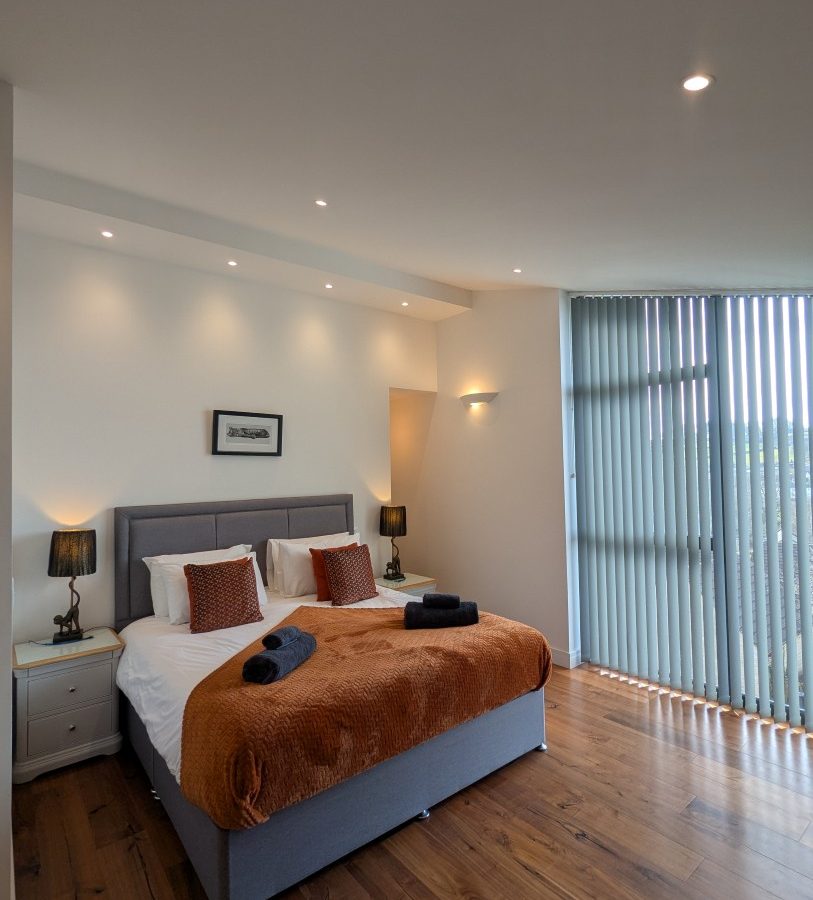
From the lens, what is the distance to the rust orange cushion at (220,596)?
3.08 metres

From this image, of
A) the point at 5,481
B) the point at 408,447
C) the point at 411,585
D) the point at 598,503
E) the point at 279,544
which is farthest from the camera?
the point at 408,447

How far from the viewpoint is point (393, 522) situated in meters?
4.73

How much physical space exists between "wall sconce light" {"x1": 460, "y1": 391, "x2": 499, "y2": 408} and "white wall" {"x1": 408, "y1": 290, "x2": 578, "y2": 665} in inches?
2.3

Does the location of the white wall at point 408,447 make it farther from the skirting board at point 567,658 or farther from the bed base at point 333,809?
the bed base at point 333,809

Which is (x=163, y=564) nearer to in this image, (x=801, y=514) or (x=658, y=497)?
(x=658, y=497)

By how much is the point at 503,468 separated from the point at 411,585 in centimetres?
129

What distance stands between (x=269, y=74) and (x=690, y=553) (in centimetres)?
361

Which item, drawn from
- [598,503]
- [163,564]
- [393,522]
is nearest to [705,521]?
[598,503]

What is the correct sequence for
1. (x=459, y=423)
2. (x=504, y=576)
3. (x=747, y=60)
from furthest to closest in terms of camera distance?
(x=459, y=423)
(x=504, y=576)
(x=747, y=60)

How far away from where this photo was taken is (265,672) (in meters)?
2.24

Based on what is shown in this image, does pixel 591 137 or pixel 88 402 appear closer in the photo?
pixel 591 137

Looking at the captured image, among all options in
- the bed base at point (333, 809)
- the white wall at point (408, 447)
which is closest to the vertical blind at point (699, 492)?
the bed base at point (333, 809)

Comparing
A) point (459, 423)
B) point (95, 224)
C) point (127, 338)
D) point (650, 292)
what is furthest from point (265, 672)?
point (650, 292)

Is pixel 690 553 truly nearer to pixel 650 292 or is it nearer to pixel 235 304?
pixel 650 292
